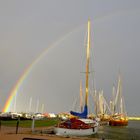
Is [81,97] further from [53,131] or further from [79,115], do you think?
[53,131]

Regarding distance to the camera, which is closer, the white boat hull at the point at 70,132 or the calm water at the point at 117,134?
the white boat hull at the point at 70,132

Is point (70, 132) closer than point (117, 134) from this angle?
Yes

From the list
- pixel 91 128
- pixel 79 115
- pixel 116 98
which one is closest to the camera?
pixel 91 128

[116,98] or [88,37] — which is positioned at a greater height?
[88,37]

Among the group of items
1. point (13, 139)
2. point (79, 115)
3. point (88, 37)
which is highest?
point (88, 37)

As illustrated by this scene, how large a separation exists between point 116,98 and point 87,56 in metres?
58.0

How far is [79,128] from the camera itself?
41.2 meters

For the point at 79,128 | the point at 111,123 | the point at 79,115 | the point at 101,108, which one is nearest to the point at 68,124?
the point at 79,128

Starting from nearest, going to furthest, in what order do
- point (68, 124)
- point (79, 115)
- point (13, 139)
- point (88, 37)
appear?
point (13, 139) < point (68, 124) < point (79, 115) < point (88, 37)

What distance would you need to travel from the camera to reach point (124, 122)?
99.1 m

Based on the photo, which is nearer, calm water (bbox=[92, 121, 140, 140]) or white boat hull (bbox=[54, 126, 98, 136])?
white boat hull (bbox=[54, 126, 98, 136])

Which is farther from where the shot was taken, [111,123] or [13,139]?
[111,123]

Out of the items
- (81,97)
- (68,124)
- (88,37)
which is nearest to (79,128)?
(68,124)

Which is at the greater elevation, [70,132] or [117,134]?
[70,132]
